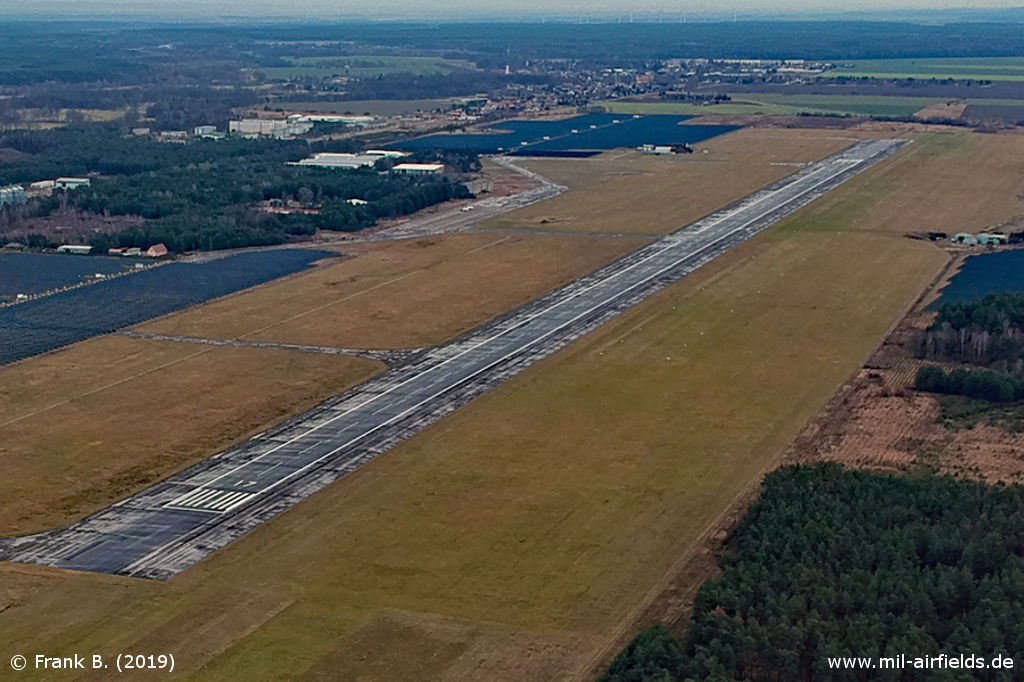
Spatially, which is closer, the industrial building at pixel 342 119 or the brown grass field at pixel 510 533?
the brown grass field at pixel 510 533

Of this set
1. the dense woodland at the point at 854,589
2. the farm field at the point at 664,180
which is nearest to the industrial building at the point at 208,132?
the farm field at the point at 664,180

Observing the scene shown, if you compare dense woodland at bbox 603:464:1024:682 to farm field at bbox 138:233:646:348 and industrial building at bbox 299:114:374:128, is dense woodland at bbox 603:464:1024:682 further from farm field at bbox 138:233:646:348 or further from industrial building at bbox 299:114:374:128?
industrial building at bbox 299:114:374:128

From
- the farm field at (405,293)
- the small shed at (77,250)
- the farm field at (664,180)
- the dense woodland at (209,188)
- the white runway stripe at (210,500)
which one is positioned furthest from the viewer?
the farm field at (664,180)

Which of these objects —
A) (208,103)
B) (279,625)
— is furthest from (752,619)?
(208,103)

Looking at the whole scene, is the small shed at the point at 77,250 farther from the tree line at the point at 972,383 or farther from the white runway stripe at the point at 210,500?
the tree line at the point at 972,383

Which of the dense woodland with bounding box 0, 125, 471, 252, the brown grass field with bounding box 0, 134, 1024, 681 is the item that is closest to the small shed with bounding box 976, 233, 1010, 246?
the brown grass field with bounding box 0, 134, 1024, 681

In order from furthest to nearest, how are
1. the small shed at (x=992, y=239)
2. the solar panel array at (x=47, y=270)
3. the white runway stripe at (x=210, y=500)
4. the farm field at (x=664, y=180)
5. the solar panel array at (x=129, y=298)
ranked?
the farm field at (x=664, y=180) → the small shed at (x=992, y=239) → the solar panel array at (x=47, y=270) → the solar panel array at (x=129, y=298) → the white runway stripe at (x=210, y=500)

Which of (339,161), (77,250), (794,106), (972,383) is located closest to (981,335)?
(972,383)

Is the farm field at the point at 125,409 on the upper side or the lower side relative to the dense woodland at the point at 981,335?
lower
